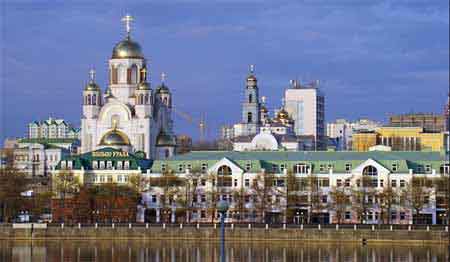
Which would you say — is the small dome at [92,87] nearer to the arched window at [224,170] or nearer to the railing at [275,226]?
the arched window at [224,170]

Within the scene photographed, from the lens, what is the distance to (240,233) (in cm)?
8106

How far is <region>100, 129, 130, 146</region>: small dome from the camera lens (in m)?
116

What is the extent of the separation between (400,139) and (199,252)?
116629mm

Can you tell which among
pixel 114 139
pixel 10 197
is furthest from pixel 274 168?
pixel 114 139

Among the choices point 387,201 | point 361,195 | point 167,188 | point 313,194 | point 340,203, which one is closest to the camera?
point 387,201

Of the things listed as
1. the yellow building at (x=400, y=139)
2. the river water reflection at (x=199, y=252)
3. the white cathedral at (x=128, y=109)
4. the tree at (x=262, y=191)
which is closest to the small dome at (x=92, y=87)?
the white cathedral at (x=128, y=109)

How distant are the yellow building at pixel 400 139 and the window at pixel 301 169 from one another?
7588 centimetres

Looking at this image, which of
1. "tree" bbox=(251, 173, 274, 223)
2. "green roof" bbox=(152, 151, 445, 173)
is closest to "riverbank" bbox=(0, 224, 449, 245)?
"tree" bbox=(251, 173, 274, 223)

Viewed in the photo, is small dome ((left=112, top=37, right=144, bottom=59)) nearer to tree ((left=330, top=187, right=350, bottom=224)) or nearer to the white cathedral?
the white cathedral

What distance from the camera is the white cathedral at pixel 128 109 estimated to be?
121 meters

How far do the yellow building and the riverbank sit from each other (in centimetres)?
9179

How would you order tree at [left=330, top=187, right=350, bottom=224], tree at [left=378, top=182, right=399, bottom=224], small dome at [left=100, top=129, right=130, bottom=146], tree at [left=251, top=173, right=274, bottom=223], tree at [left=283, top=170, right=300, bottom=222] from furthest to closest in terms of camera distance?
small dome at [left=100, top=129, right=130, bottom=146] → tree at [left=283, top=170, right=300, bottom=222] → tree at [left=251, top=173, right=274, bottom=223] → tree at [left=330, top=187, right=350, bottom=224] → tree at [left=378, top=182, right=399, bottom=224]

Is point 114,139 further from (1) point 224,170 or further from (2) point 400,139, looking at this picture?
(2) point 400,139

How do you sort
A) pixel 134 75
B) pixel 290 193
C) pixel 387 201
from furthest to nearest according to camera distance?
pixel 134 75 < pixel 290 193 < pixel 387 201
